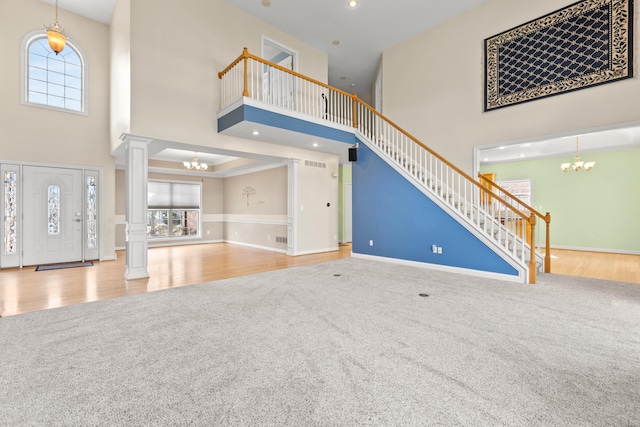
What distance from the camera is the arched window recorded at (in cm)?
603

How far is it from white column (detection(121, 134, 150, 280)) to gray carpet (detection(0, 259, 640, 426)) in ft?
4.63

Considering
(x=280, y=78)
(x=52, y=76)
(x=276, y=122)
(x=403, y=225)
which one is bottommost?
(x=403, y=225)

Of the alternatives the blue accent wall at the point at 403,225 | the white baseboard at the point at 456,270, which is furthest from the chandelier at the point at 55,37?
the white baseboard at the point at 456,270

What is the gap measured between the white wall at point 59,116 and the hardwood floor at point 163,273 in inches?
64.6

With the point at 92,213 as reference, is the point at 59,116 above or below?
above

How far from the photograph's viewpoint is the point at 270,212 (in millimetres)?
8844

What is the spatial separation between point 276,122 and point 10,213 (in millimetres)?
5902

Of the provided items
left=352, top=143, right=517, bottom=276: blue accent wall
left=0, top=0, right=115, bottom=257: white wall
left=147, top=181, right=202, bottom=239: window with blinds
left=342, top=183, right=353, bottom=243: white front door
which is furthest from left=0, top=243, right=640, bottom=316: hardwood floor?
left=342, top=183, right=353, bottom=243: white front door

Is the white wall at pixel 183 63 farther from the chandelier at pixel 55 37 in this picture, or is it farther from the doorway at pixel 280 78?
the chandelier at pixel 55 37

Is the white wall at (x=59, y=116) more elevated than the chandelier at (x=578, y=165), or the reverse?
the white wall at (x=59, y=116)

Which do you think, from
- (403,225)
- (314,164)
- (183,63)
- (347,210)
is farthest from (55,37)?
(347,210)

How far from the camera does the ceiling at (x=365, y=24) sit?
625 cm

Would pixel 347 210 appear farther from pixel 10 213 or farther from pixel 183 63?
pixel 10 213

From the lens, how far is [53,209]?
638cm
